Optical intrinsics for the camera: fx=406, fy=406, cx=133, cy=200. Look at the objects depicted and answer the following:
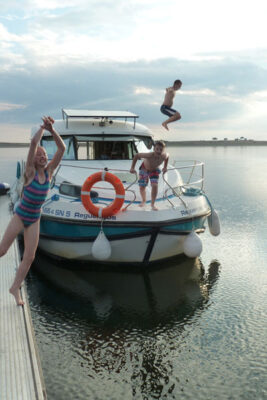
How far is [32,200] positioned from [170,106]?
4.54m

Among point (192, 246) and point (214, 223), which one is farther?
point (214, 223)

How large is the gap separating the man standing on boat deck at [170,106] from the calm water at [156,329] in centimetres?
312

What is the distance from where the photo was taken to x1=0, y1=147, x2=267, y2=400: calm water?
4.83 m

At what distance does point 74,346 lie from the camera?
567 centimetres

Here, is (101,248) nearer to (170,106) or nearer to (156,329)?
(156,329)

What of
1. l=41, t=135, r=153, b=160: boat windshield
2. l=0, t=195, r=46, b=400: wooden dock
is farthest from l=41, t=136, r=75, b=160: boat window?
l=0, t=195, r=46, b=400: wooden dock

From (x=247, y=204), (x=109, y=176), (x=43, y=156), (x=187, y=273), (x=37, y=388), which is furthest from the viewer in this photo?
(x=247, y=204)

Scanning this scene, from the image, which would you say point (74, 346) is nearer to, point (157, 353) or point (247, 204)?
point (157, 353)

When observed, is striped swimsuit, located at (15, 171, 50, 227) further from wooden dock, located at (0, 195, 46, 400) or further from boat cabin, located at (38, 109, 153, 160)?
boat cabin, located at (38, 109, 153, 160)

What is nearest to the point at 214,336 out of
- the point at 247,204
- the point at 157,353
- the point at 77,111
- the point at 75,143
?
the point at 157,353

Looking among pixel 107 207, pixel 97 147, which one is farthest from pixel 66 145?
pixel 107 207

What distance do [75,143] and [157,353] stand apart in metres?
6.33

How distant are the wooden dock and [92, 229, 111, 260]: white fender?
74.4 inches

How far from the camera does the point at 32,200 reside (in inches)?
182
